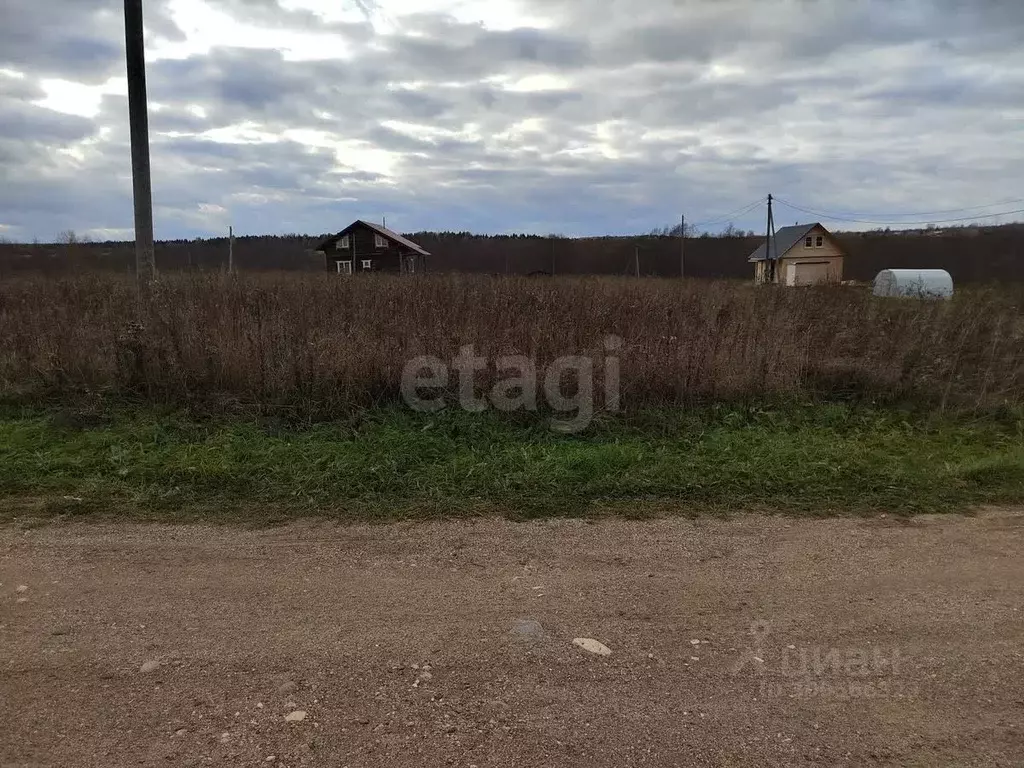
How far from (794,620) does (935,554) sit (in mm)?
1420

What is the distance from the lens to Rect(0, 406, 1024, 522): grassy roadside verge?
4.58 meters

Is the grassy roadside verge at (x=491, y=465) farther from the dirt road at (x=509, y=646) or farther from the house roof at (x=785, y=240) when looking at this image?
the house roof at (x=785, y=240)

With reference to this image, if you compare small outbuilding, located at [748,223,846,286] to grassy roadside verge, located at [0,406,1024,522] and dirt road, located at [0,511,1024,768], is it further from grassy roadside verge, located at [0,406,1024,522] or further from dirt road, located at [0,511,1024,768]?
dirt road, located at [0,511,1024,768]

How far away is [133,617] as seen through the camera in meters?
3.05

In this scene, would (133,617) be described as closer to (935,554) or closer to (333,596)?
(333,596)

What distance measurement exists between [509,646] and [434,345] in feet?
16.1

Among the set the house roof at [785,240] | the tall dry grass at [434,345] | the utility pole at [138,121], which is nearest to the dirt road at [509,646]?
the tall dry grass at [434,345]

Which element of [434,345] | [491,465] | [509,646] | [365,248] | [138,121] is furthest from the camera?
[365,248]

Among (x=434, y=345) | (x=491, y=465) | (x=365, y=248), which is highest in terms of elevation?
(x=365, y=248)

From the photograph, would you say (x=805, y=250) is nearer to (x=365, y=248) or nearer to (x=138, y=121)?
(x=365, y=248)

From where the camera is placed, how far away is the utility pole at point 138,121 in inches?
345

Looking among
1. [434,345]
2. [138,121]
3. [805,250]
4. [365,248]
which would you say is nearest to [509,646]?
[434,345]

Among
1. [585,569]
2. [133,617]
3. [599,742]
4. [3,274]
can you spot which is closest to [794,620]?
[585,569]

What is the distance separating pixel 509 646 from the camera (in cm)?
286
